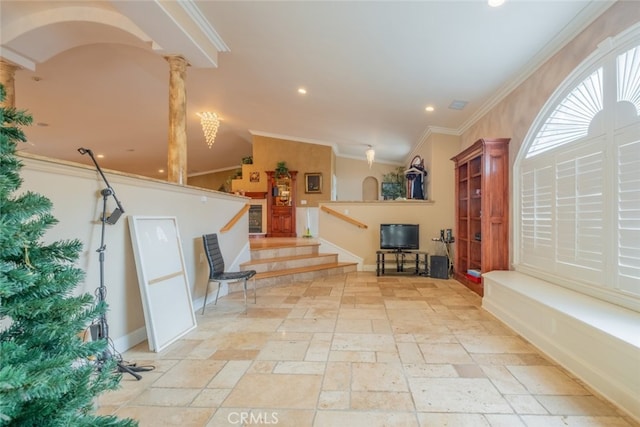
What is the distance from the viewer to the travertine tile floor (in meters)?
1.77

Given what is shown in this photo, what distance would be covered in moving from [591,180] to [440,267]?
3.33 meters

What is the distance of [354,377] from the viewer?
2182 millimetres

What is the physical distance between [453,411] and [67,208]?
2.81 metres

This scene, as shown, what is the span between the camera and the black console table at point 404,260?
235 inches

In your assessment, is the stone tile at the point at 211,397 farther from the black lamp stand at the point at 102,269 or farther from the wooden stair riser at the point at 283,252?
the wooden stair riser at the point at 283,252

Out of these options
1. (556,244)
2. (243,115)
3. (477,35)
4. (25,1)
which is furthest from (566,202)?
(243,115)

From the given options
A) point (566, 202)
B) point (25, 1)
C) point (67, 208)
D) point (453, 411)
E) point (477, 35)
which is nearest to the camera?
point (453, 411)

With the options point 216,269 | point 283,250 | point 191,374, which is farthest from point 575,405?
point 283,250

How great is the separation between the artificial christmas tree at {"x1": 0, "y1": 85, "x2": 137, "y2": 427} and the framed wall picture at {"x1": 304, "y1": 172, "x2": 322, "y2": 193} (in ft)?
26.4

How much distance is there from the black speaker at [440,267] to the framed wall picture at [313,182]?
421 cm

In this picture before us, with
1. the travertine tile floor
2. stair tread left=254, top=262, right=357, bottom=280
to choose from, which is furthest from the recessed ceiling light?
stair tread left=254, top=262, right=357, bottom=280

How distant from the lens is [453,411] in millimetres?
1803

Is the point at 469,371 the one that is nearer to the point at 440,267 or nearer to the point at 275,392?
the point at 275,392

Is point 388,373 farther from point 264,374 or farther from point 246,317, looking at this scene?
point 246,317
